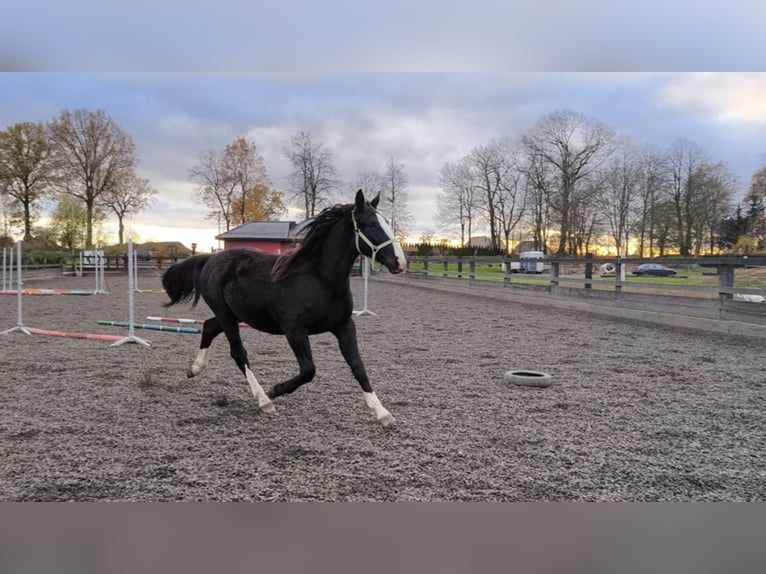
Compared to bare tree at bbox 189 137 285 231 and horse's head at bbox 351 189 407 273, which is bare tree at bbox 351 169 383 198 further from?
bare tree at bbox 189 137 285 231

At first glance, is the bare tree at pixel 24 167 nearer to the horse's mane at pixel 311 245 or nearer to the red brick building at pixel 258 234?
the red brick building at pixel 258 234

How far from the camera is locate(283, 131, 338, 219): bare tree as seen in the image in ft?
46.5

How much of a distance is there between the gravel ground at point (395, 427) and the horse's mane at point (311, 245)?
952 millimetres

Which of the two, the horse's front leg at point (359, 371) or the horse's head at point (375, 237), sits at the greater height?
the horse's head at point (375, 237)

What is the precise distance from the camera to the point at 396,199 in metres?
13.4

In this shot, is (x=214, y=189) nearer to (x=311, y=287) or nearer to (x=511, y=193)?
(x=511, y=193)

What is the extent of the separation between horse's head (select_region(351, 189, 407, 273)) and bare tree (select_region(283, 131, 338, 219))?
10.3 metres

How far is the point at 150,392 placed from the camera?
13.1 ft

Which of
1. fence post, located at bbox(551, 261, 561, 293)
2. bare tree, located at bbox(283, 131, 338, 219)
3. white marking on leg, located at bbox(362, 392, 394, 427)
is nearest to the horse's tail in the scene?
white marking on leg, located at bbox(362, 392, 394, 427)

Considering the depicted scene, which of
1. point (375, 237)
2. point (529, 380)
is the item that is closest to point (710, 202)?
point (529, 380)

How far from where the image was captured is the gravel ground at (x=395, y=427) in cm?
233

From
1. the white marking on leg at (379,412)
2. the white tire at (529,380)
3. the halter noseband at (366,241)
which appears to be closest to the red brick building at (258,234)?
the white tire at (529,380)

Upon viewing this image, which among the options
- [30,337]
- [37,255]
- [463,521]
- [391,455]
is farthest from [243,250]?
[37,255]

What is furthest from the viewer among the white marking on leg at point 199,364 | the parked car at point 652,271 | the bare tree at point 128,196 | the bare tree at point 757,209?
the bare tree at point 128,196
